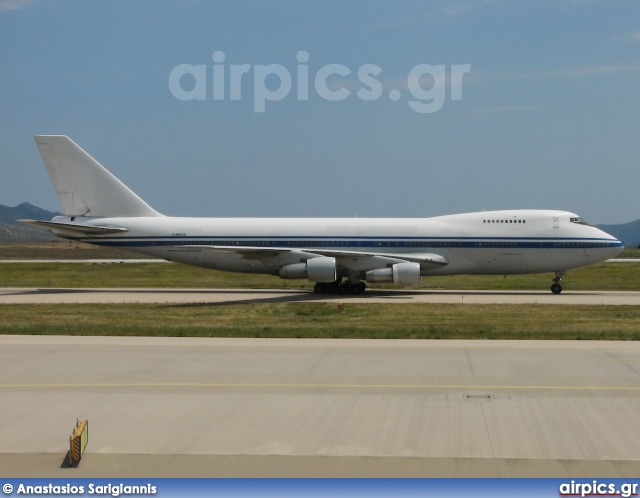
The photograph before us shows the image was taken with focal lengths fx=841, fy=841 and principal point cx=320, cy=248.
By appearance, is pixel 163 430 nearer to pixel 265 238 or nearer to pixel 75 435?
pixel 75 435

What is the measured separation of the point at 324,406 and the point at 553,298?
84.6 ft

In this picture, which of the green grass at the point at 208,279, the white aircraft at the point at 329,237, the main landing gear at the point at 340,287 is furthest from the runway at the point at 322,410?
the green grass at the point at 208,279

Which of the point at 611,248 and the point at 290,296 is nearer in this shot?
the point at 290,296

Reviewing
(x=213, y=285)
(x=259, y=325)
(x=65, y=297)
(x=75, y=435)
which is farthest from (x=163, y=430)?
(x=213, y=285)

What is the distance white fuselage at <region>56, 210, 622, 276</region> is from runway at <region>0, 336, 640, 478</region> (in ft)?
62.4

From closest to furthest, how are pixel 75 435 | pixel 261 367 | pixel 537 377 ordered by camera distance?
pixel 75 435 → pixel 537 377 → pixel 261 367

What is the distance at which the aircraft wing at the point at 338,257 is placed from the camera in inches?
1455

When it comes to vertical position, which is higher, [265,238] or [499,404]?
[265,238]

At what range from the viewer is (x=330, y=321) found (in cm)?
2691

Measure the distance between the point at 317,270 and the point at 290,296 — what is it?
234 centimetres

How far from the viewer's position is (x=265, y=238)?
38.9 metres

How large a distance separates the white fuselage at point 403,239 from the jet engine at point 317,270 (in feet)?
3.87

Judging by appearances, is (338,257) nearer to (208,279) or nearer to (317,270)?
(317,270)

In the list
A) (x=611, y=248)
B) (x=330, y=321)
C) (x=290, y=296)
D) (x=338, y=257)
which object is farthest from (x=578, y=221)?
(x=330, y=321)
